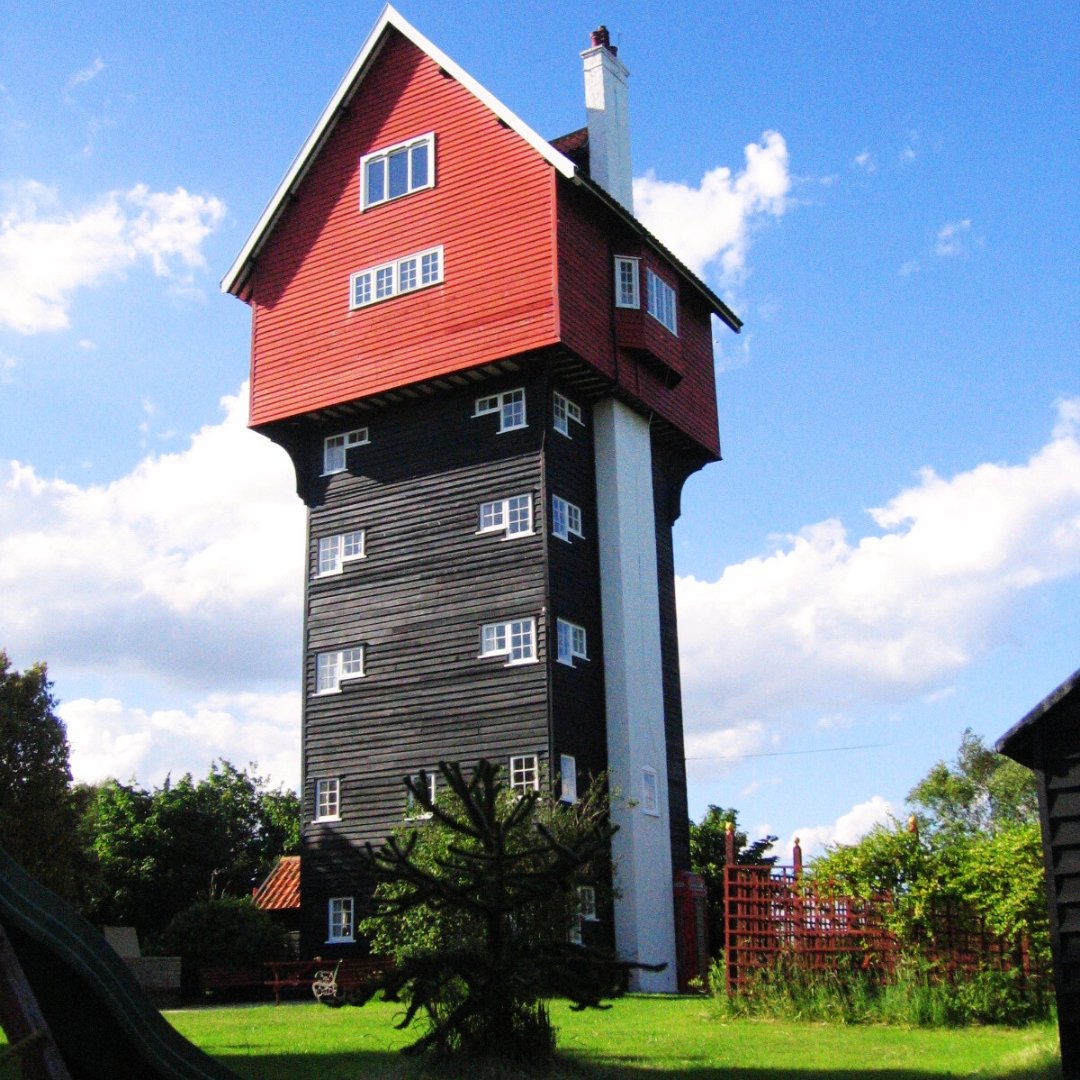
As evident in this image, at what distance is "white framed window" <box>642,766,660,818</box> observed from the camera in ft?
117

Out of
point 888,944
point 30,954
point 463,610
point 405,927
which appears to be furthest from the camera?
point 463,610

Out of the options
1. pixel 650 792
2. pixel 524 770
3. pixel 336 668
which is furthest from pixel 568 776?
pixel 336 668

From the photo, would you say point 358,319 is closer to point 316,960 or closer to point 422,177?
point 422,177

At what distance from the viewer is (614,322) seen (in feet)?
124

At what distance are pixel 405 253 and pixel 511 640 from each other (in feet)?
36.5

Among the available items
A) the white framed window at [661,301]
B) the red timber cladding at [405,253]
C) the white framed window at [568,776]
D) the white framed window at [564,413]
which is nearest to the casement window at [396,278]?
the red timber cladding at [405,253]

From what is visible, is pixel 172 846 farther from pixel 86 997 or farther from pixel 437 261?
pixel 86 997

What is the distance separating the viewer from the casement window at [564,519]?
3578 centimetres

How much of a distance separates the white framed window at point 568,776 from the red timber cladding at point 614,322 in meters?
10.1

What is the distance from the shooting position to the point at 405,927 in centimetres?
2798

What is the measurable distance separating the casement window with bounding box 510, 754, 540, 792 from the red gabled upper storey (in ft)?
33.1

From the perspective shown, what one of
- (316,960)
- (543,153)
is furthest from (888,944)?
(543,153)

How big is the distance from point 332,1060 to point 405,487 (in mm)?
22514

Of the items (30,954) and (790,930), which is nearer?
(30,954)
